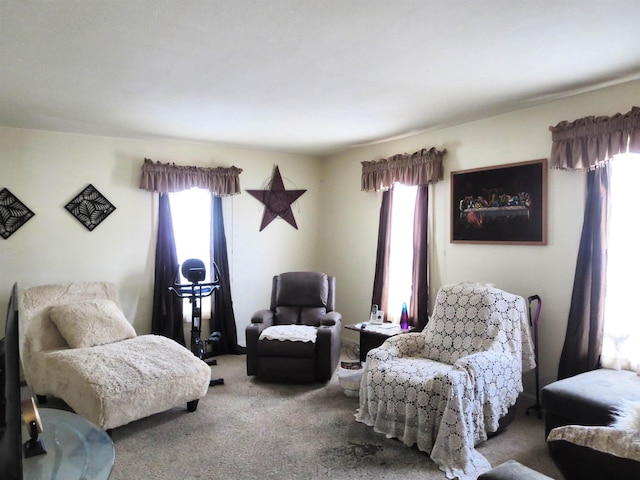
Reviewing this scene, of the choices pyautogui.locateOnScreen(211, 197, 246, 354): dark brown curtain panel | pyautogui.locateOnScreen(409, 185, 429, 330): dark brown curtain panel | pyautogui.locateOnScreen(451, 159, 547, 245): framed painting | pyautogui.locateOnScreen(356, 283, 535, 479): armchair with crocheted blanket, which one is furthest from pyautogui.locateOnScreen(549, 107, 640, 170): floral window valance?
pyautogui.locateOnScreen(211, 197, 246, 354): dark brown curtain panel

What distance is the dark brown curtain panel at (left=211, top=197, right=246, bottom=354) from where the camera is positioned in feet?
16.0

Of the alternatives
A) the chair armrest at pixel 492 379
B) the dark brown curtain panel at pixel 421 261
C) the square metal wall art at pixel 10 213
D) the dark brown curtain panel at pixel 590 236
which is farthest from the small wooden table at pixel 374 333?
the square metal wall art at pixel 10 213

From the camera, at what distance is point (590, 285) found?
3010 millimetres

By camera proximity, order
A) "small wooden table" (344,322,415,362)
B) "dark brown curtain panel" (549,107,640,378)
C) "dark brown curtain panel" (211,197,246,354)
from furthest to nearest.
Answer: "dark brown curtain panel" (211,197,246,354) < "small wooden table" (344,322,415,362) < "dark brown curtain panel" (549,107,640,378)

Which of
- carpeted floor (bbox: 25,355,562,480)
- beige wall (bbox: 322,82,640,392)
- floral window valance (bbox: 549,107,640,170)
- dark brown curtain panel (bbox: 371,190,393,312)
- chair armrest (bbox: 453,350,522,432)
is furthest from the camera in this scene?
dark brown curtain panel (bbox: 371,190,393,312)

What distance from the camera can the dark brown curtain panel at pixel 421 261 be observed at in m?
4.18

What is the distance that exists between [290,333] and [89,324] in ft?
5.47

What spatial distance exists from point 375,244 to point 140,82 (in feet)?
9.64

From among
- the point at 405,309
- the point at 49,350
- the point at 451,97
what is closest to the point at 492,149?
the point at 451,97

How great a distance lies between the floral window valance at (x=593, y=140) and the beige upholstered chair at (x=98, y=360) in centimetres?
307

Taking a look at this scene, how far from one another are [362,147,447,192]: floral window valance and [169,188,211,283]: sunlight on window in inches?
71.7

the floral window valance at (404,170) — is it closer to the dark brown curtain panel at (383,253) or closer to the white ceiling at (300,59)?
the dark brown curtain panel at (383,253)

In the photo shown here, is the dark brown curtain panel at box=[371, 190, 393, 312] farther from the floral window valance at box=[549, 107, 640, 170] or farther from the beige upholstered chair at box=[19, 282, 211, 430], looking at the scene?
the beige upholstered chair at box=[19, 282, 211, 430]

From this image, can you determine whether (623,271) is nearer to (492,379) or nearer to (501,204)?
(501,204)
